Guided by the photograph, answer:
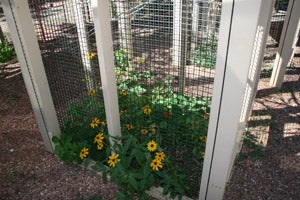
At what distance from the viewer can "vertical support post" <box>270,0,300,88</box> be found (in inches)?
164

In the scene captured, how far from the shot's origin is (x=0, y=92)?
4.89 metres

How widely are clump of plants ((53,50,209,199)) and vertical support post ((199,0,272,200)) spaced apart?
45 centimetres

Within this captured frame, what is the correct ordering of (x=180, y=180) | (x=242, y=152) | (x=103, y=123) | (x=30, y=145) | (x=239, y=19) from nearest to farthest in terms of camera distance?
(x=239, y=19) → (x=180, y=180) → (x=103, y=123) → (x=242, y=152) → (x=30, y=145)

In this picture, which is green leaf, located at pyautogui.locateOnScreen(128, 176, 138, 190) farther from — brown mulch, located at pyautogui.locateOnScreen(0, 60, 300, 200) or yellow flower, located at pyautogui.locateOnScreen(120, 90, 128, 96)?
yellow flower, located at pyautogui.locateOnScreen(120, 90, 128, 96)

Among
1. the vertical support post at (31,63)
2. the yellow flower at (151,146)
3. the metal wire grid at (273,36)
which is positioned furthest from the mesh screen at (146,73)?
the metal wire grid at (273,36)

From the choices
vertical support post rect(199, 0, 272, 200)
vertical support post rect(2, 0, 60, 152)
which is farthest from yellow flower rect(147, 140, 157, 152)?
vertical support post rect(2, 0, 60, 152)

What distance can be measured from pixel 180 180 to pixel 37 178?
167 cm

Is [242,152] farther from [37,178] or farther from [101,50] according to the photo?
[37,178]

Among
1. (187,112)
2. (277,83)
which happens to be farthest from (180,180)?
(277,83)

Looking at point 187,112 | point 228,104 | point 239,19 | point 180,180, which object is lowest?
point 180,180

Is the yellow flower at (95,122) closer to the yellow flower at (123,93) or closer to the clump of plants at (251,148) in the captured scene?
the yellow flower at (123,93)

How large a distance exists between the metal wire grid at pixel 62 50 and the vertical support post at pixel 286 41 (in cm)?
320

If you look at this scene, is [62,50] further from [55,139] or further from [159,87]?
[159,87]

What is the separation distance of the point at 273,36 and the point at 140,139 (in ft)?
15.4
